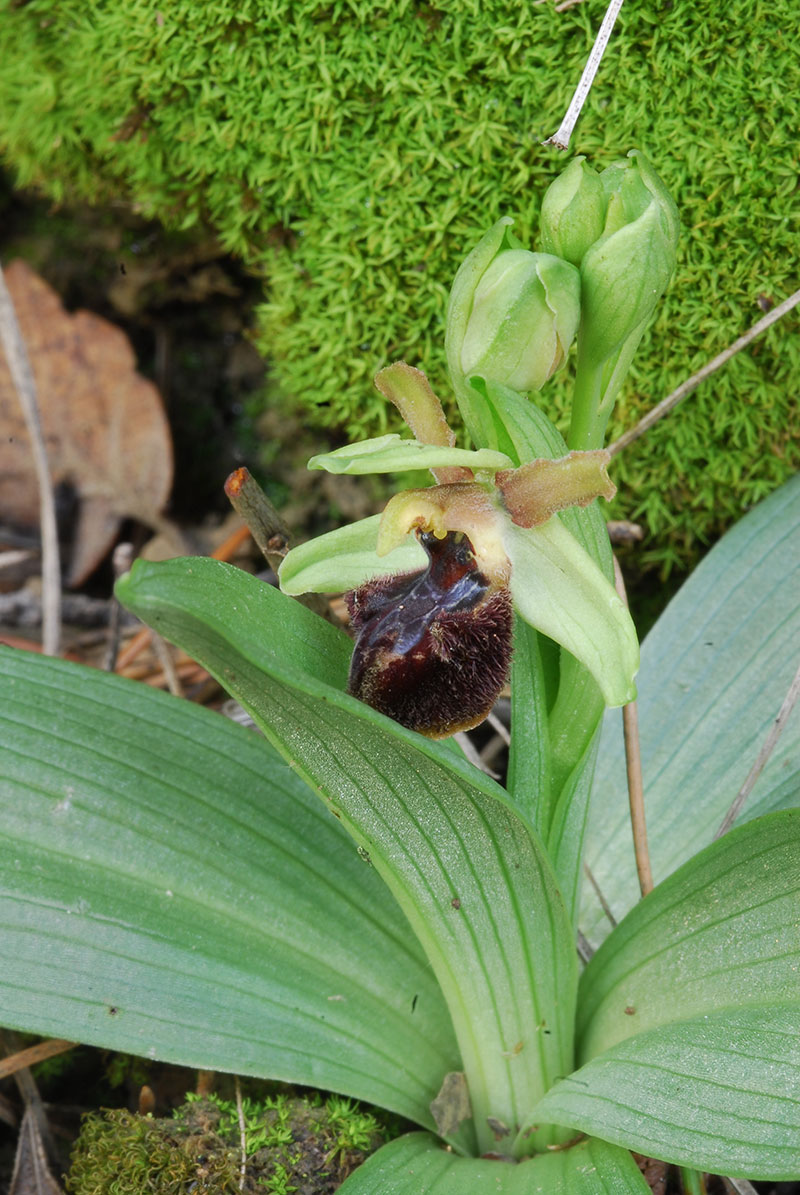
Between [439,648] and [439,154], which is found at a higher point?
[439,154]

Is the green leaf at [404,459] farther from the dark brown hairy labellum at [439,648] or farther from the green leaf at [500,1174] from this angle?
the green leaf at [500,1174]

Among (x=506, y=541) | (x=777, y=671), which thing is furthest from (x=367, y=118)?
(x=777, y=671)

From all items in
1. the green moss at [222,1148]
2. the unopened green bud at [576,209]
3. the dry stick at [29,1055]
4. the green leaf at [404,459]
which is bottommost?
the dry stick at [29,1055]

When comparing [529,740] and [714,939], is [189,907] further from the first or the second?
[714,939]

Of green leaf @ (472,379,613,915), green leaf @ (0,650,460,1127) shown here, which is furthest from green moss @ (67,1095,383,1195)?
green leaf @ (472,379,613,915)

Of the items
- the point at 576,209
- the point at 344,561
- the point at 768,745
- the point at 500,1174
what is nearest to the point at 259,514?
the point at 344,561

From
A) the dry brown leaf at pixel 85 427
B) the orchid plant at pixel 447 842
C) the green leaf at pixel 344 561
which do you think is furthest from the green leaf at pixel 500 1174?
the dry brown leaf at pixel 85 427
